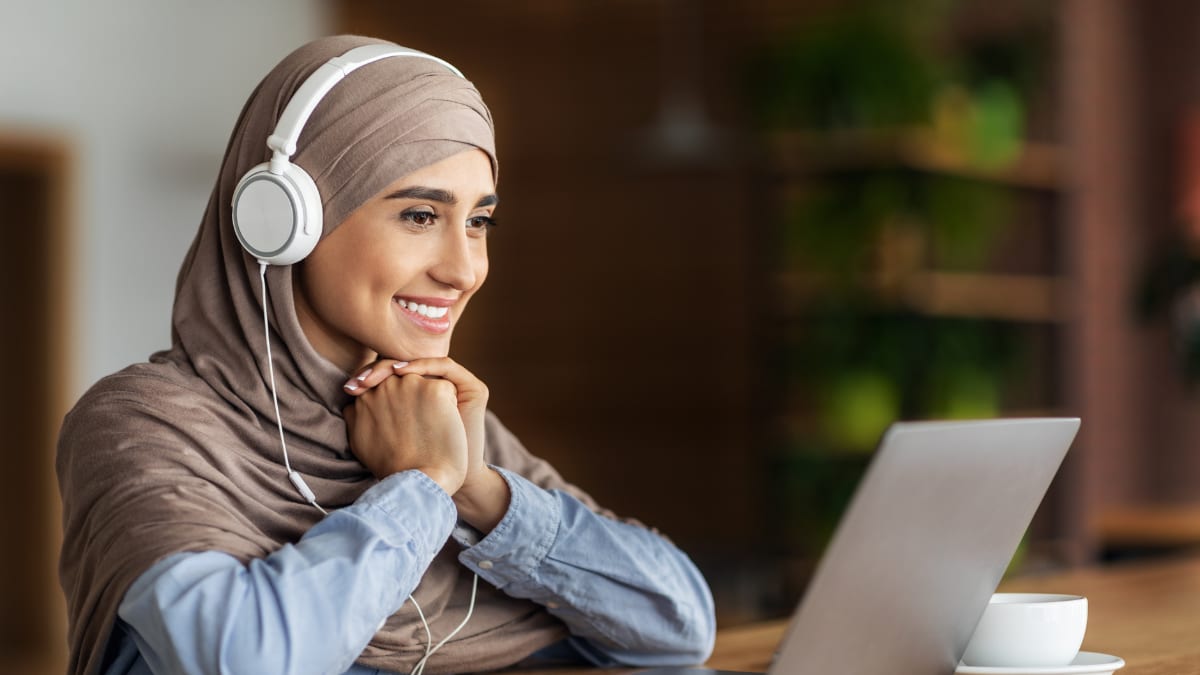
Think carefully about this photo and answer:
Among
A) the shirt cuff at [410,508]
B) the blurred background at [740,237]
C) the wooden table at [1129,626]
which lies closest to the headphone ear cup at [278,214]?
the shirt cuff at [410,508]

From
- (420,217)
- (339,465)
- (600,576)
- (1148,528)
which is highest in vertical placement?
(420,217)

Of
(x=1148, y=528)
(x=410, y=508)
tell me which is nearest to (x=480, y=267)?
(x=410, y=508)

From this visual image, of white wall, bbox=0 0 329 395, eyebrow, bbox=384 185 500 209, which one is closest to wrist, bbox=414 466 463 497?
eyebrow, bbox=384 185 500 209

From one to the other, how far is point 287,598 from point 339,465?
0.78ft

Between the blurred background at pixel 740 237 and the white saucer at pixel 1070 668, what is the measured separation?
8.84 ft

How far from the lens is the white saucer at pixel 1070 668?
1173 mm

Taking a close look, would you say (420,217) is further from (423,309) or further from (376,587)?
(376,587)

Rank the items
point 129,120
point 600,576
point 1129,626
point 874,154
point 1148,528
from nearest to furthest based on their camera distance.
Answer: point 600,576 < point 1129,626 < point 874,154 < point 1148,528 < point 129,120

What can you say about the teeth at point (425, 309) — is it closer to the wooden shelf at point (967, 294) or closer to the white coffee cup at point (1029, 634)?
the white coffee cup at point (1029, 634)

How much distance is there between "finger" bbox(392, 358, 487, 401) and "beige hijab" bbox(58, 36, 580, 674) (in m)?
0.07

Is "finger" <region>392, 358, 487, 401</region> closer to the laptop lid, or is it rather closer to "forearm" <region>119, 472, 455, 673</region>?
"forearm" <region>119, 472, 455, 673</region>

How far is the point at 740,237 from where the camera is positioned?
4.38m

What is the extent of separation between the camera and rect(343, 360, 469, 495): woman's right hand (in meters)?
1.25

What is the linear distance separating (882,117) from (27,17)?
8.91 feet
